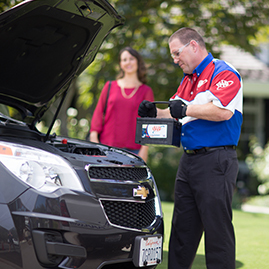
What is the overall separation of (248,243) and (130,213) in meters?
3.04

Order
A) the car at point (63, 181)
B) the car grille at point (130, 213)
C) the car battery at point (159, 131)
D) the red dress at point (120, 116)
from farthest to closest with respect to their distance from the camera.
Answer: the red dress at point (120, 116)
the car battery at point (159, 131)
the car grille at point (130, 213)
the car at point (63, 181)

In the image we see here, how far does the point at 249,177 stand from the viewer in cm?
1286

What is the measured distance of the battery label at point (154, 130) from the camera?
312 cm

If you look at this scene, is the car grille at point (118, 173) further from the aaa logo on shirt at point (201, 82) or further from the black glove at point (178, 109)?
the aaa logo on shirt at point (201, 82)

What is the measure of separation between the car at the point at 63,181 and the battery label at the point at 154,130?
0.85 feet

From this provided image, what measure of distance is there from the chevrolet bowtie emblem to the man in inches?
20.4

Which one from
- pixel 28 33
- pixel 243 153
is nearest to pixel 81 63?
pixel 28 33

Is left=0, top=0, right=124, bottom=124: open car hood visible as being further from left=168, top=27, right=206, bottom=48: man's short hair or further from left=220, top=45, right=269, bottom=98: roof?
left=220, top=45, right=269, bottom=98: roof

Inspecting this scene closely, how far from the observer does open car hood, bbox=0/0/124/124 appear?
2.98m

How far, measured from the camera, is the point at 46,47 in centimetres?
340

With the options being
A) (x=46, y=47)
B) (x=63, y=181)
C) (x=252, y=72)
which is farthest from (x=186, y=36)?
(x=252, y=72)

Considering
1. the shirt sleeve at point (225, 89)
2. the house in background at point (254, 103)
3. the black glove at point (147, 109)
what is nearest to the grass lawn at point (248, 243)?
the black glove at point (147, 109)

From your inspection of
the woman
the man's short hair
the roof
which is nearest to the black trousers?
the man's short hair

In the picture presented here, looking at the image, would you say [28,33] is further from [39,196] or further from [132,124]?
[132,124]
